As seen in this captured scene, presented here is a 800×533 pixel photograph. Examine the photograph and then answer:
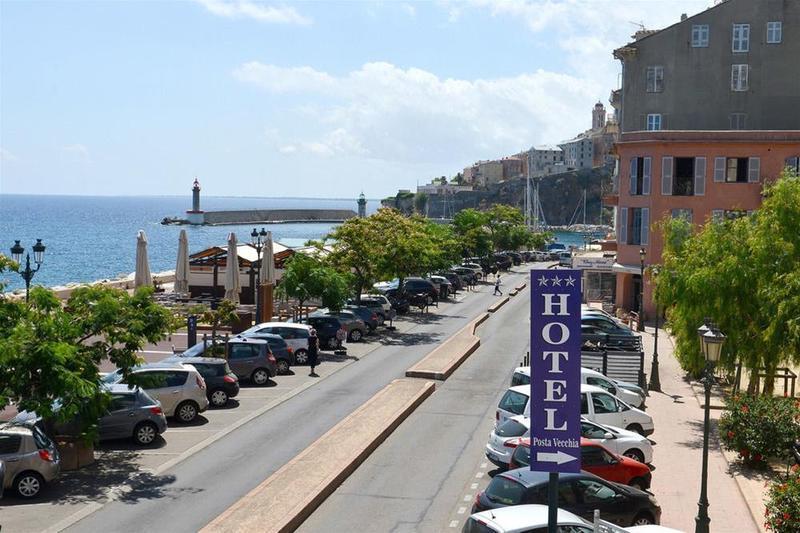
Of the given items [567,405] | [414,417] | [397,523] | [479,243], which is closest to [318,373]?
[414,417]

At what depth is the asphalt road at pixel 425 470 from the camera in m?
18.2

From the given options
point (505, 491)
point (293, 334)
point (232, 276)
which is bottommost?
point (293, 334)

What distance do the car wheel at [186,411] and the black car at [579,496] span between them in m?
11.7

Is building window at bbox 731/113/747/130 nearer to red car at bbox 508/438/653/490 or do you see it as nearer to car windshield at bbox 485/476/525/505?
red car at bbox 508/438/653/490

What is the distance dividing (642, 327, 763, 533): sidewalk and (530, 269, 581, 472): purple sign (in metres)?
6.77

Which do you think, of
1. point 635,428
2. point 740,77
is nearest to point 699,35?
point 740,77

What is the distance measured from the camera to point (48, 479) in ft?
63.2

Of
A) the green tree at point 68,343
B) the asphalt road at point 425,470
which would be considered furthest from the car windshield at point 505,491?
the green tree at point 68,343

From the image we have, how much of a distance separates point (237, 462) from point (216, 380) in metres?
6.30

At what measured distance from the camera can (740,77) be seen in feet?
198

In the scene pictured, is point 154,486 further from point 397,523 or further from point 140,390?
point 397,523

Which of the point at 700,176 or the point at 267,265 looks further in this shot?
the point at 700,176

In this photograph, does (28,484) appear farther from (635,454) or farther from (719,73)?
(719,73)

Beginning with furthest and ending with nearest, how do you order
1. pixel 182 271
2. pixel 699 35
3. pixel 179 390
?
pixel 699 35 → pixel 182 271 → pixel 179 390
